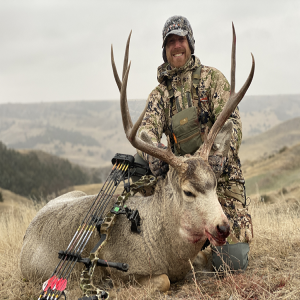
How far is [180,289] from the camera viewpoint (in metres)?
3.82

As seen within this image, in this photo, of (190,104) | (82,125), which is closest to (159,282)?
(190,104)

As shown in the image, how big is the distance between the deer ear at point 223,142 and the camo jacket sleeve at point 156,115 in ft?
3.68

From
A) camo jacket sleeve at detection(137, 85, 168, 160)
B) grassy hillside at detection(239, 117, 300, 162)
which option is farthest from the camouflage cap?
grassy hillside at detection(239, 117, 300, 162)

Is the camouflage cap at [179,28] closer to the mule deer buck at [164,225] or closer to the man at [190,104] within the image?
the man at [190,104]

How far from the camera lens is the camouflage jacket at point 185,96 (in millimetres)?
4961

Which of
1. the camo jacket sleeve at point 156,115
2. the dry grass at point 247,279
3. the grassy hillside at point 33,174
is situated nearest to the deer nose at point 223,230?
the dry grass at point 247,279

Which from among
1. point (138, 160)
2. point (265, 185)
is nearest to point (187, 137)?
point (138, 160)

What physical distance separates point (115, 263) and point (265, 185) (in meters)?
23.3

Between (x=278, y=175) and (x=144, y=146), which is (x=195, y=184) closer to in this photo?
(x=144, y=146)

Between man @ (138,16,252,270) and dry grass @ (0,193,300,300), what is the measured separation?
1.88 ft

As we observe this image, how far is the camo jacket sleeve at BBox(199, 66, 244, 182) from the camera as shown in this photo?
15.5 feet

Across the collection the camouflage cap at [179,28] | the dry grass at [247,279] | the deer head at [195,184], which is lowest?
the dry grass at [247,279]

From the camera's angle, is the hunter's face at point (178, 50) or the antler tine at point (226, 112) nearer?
the antler tine at point (226, 112)

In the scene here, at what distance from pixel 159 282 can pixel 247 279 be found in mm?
969
